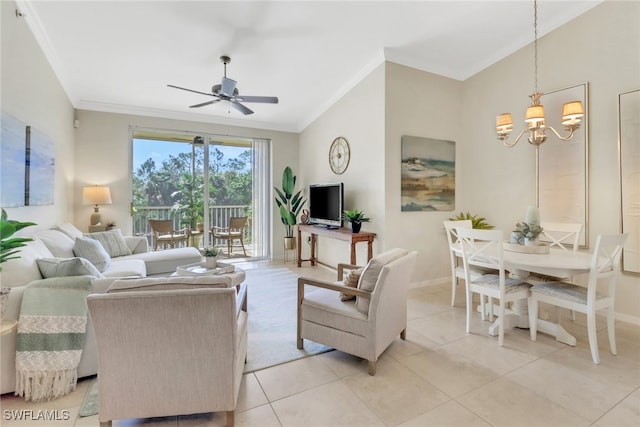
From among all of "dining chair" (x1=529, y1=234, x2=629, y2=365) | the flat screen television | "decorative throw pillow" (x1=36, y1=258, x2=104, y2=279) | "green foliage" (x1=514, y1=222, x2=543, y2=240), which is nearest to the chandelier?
"green foliage" (x1=514, y1=222, x2=543, y2=240)

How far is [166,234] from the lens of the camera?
5.52 m

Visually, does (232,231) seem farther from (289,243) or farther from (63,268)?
(63,268)

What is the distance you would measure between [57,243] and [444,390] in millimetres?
3473

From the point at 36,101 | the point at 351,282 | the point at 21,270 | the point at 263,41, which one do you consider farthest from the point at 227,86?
the point at 351,282

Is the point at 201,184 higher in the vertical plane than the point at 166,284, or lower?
higher

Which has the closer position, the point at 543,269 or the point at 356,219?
the point at 543,269

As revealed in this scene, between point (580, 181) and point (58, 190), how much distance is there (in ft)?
20.7

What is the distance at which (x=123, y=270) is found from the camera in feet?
9.54

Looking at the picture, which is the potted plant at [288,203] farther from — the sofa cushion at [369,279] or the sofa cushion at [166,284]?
the sofa cushion at [166,284]

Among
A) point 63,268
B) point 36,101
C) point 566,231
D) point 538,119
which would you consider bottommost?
point 63,268

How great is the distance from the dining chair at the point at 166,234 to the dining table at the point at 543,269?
491 cm

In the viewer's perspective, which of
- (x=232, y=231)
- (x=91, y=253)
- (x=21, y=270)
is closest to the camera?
(x=21, y=270)

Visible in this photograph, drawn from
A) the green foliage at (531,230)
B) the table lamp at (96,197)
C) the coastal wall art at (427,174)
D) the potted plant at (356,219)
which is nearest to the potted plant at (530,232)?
the green foliage at (531,230)

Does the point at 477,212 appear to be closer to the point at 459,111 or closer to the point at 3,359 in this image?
the point at 459,111
